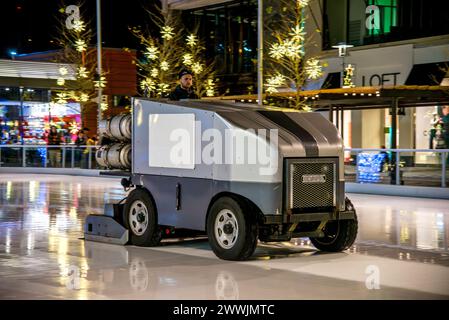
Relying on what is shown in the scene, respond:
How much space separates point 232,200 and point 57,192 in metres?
13.7

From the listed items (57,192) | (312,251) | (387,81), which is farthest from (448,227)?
(387,81)

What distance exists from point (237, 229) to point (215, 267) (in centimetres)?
60

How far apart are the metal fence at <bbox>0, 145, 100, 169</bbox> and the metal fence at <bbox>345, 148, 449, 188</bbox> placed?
12.8 metres

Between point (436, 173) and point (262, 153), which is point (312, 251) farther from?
point (436, 173)

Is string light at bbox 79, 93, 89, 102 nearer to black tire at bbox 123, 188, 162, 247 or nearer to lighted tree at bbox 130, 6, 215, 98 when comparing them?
lighted tree at bbox 130, 6, 215, 98

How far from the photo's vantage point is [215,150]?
11422 millimetres

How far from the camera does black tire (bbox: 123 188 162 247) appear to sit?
12453 mm

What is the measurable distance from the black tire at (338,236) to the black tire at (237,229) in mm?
1553

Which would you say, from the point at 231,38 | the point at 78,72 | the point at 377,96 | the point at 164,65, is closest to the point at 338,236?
the point at 377,96

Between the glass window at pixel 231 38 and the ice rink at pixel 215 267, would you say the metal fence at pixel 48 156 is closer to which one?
the glass window at pixel 231 38

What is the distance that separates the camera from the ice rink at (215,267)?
901 cm

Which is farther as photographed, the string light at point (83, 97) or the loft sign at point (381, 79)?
the string light at point (83, 97)

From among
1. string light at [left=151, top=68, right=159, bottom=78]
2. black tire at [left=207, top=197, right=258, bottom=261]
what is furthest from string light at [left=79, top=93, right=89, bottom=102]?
black tire at [left=207, top=197, right=258, bottom=261]

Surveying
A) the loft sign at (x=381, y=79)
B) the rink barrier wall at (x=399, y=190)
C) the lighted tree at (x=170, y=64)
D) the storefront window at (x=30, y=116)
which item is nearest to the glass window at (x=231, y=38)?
the lighted tree at (x=170, y=64)
